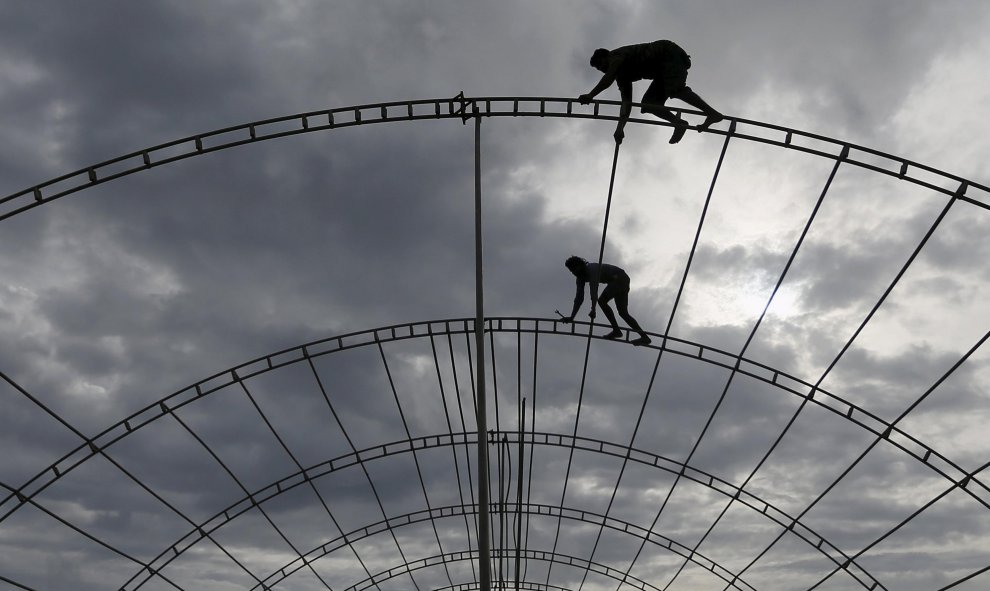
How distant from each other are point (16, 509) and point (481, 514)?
11.8 meters

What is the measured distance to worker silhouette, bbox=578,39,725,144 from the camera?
15.9 metres

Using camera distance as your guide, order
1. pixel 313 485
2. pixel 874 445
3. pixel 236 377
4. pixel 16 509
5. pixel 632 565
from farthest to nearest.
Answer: pixel 632 565
pixel 313 485
pixel 236 377
pixel 874 445
pixel 16 509

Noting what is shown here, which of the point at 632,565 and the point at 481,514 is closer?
the point at 481,514

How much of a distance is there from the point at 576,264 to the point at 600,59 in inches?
205

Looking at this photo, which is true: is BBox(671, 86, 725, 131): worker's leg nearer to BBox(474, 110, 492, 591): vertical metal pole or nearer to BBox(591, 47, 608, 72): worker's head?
BBox(591, 47, 608, 72): worker's head

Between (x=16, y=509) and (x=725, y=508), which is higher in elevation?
(x=725, y=508)

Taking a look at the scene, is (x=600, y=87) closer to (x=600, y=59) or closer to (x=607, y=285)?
(x=600, y=59)

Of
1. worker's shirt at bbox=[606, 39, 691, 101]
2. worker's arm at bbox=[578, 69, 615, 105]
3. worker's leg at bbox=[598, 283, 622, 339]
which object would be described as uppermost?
worker's shirt at bbox=[606, 39, 691, 101]

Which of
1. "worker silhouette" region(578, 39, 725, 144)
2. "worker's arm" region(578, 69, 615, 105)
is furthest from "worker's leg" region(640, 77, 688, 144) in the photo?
"worker's arm" region(578, 69, 615, 105)

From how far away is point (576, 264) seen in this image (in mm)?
20172

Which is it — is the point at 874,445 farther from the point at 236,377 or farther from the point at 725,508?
the point at 236,377

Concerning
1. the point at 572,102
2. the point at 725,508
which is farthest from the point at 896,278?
the point at 725,508

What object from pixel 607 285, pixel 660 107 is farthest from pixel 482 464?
pixel 607 285

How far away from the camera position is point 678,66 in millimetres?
16156
